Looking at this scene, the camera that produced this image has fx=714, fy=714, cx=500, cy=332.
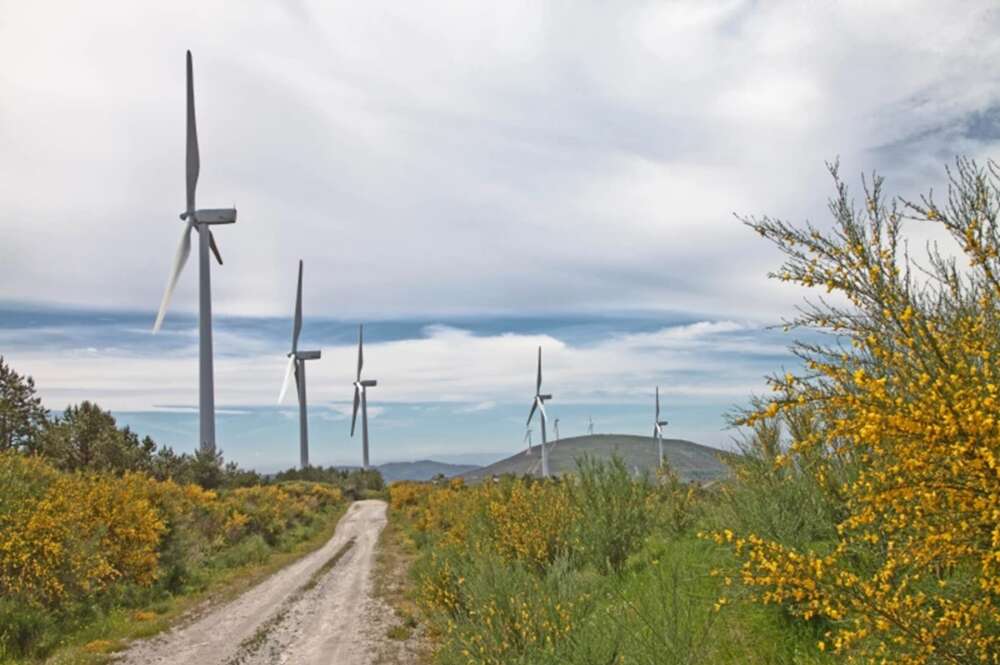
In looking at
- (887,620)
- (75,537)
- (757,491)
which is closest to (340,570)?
Answer: (75,537)

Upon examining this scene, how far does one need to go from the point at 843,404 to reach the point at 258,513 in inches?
1428

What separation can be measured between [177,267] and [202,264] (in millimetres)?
2002

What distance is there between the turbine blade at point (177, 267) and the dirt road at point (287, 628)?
2664cm

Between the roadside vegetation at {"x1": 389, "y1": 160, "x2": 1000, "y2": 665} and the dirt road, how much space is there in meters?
4.27

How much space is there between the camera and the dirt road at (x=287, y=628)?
1480cm

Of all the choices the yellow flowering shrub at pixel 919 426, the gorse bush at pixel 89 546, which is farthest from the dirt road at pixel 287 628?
the yellow flowering shrub at pixel 919 426

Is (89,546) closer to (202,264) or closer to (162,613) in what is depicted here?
(162,613)

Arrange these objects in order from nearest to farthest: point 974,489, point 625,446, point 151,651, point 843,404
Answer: point 974,489 → point 843,404 → point 151,651 → point 625,446

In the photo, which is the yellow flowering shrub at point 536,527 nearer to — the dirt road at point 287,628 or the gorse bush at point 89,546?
the dirt road at point 287,628

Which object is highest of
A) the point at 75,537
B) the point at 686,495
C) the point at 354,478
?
the point at 686,495

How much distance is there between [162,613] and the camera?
19859 millimetres

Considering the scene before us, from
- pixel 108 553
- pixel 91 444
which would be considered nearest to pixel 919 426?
pixel 108 553

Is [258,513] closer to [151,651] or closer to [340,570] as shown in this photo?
[340,570]

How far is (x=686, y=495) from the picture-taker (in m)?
16.2
